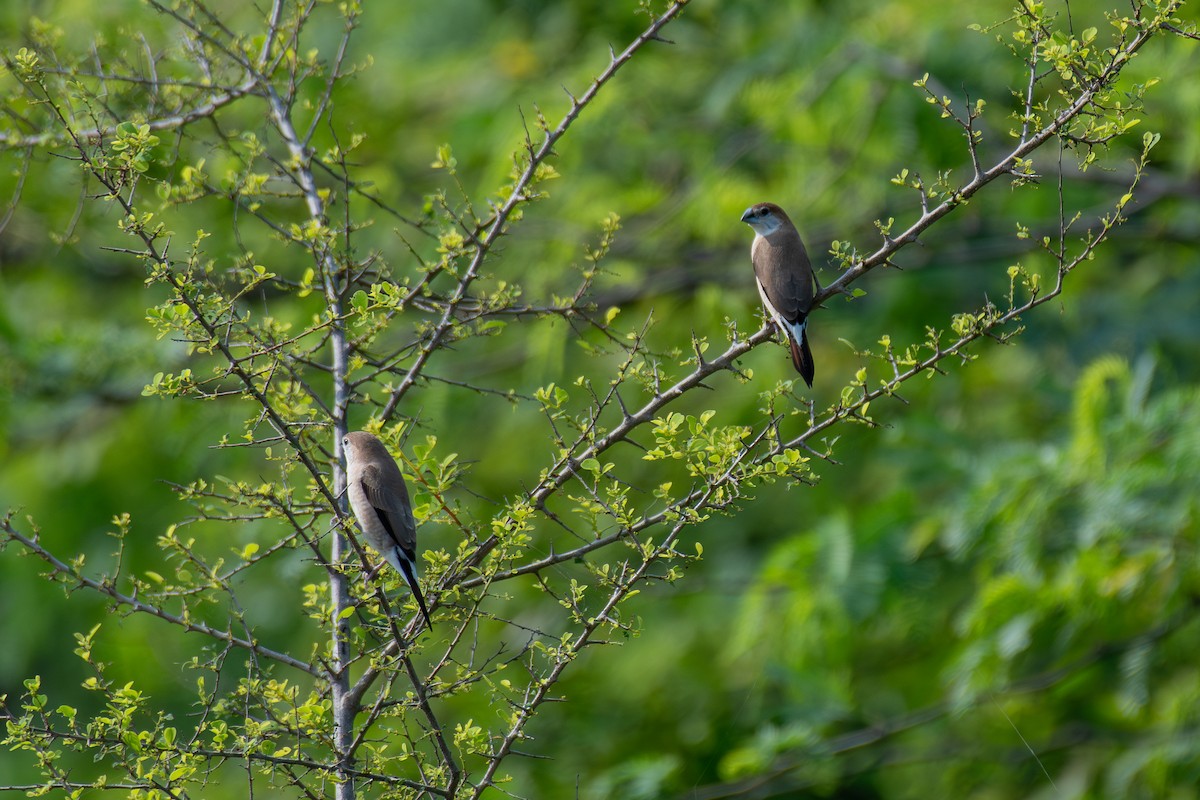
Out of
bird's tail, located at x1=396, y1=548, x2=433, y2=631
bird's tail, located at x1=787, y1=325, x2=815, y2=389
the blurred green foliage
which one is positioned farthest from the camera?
the blurred green foliage

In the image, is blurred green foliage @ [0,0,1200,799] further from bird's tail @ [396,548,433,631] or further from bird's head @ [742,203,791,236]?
bird's tail @ [396,548,433,631]

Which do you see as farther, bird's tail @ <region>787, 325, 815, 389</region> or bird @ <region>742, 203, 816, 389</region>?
bird @ <region>742, 203, 816, 389</region>

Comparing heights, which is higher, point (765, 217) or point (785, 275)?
point (765, 217)

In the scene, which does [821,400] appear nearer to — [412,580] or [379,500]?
[379,500]

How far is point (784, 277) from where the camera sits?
215 inches

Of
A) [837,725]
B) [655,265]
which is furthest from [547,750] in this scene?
[655,265]

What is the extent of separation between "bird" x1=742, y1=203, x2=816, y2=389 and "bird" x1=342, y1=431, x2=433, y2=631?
1.54 metres

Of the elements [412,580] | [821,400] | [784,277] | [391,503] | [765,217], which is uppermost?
[821,400]

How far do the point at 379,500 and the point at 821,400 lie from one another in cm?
607

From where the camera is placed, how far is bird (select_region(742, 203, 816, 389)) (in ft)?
16.1

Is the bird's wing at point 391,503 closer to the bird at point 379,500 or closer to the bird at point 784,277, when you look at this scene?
the bird at point 379,500

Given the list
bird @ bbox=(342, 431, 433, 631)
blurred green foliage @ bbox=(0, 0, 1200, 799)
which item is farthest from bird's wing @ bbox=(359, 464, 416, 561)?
blurred green foliage @ bbox=(0, 0, 1200, 799)

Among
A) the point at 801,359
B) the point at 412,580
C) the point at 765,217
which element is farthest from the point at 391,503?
the point at 765,217

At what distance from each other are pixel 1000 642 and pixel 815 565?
1.18 meters
